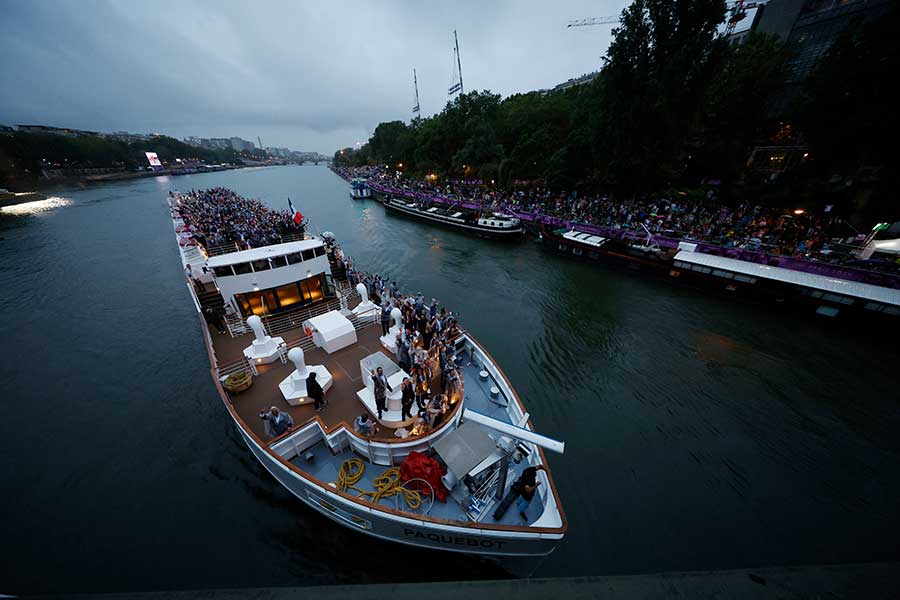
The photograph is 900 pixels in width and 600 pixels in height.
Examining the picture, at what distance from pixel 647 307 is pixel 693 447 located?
11.8 metres

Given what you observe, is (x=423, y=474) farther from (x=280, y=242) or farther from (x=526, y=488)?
(x=280, y=242)

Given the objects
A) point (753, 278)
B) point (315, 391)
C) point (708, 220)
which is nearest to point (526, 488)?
point (315, 391)

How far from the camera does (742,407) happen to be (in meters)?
12.5

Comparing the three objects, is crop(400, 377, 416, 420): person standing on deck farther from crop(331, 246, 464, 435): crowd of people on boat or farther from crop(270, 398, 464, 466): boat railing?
crop(270, 398, 464, 466): boat railing

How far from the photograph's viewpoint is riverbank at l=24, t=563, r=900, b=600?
227cm

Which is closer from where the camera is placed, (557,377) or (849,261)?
(557,377)

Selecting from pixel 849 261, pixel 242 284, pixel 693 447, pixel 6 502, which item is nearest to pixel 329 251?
pixel 242 284

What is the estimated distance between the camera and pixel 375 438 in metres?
8.07

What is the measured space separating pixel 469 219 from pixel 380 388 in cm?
3305

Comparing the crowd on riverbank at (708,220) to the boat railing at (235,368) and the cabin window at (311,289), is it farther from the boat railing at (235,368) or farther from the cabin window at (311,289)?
the boat railing at (235,368)

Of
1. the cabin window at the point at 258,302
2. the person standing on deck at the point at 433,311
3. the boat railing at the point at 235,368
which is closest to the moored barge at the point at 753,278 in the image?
the person standing on deck at the point at 433,311

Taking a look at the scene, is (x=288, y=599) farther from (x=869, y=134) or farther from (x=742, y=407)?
(x=869, y=134)

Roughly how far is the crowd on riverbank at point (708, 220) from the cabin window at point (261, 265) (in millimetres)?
29245

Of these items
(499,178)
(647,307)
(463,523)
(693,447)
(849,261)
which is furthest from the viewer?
(499,178)
